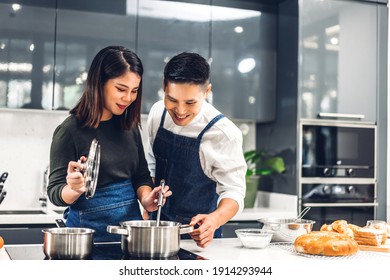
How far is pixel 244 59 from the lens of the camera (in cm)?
291

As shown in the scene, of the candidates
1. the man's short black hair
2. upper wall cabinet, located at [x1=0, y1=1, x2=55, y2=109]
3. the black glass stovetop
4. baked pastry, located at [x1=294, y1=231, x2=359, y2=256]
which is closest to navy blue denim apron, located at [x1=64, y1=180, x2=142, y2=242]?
the black glass stovetop

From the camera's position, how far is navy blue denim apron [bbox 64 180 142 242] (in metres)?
1.50

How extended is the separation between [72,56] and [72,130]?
1.19 meters

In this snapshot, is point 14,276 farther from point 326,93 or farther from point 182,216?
point 326,93

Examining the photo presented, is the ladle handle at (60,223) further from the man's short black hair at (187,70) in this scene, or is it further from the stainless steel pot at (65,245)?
the stainless steel pot at (65,245)

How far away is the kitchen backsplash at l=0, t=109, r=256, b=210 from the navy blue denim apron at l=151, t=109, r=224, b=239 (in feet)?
3.81

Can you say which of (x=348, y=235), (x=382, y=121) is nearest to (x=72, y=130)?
(x=348, y=235)

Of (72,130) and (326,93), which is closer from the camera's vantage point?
(72,130)

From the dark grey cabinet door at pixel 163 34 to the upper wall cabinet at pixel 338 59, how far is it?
0.50 meters

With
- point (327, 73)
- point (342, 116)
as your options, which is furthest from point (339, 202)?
point (327, 73)

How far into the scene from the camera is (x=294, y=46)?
9.30ft

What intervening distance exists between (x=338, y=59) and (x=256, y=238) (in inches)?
69.2

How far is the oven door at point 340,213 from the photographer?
282cm

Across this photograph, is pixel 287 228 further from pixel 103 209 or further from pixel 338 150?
pixel 338 150
